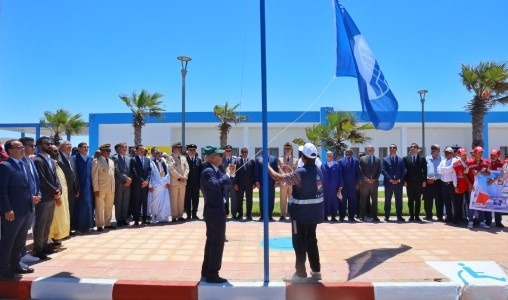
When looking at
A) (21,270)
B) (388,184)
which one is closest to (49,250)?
(21,270)

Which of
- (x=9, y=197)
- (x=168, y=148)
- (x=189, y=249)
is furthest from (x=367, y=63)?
(x=168, y=148)

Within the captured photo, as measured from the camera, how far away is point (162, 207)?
1002cm

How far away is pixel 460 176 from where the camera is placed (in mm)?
9531

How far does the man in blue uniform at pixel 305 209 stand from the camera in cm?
505

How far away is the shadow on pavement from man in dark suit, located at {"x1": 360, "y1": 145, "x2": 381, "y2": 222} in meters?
3.19

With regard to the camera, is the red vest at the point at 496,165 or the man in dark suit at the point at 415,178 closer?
the red vest at the point at 496,165

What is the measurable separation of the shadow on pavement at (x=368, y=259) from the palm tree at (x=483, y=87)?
14.6 m

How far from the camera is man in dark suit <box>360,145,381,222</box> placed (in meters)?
10.4

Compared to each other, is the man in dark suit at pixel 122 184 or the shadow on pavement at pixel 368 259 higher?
the man in dark suit at pixel 122 184

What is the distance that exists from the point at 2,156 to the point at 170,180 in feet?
13.5

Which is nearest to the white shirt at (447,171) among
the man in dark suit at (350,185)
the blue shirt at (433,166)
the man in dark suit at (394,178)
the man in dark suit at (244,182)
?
the blue shirt at (433,166)

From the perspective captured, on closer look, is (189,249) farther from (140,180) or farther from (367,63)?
(367,63)

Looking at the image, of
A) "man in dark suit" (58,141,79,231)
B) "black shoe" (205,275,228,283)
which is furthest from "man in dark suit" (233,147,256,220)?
"black shoe" (205,275,228,283)

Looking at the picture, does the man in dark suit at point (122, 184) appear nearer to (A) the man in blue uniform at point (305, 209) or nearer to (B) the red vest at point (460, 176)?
(A) the man in blue uniform at point (305, 209)
